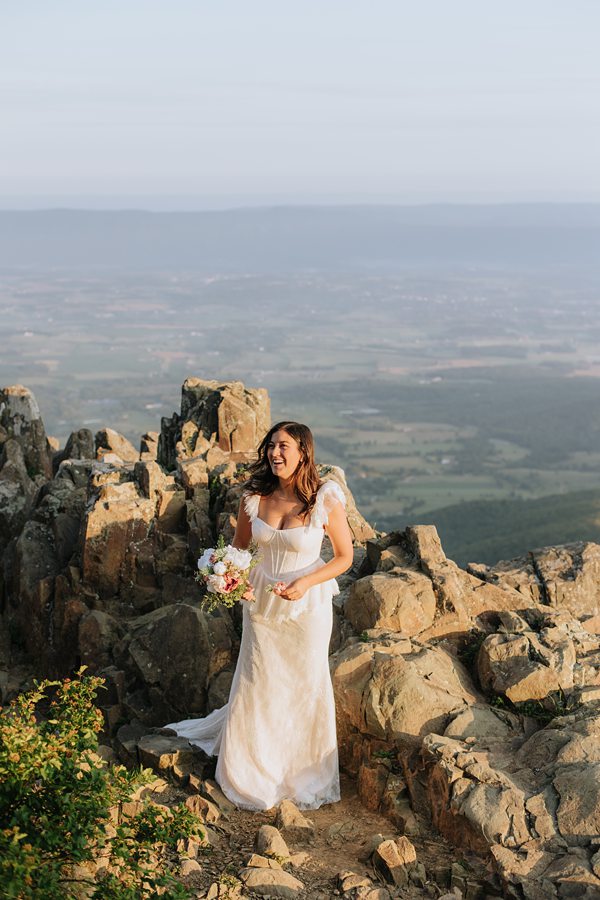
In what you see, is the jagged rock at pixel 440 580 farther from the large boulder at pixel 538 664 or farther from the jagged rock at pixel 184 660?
the jagged rock at pixel 184 660

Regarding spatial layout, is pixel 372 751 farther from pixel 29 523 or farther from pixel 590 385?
pixel 590 385

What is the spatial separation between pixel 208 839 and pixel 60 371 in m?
193

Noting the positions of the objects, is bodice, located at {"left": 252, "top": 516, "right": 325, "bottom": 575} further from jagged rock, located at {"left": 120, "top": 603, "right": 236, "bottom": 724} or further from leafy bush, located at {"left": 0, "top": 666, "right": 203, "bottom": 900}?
jagged rock, located at {"left": 120, "top": 603, "right": 236, "bottom": 724}

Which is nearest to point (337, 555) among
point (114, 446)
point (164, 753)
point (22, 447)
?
point (164, 753)

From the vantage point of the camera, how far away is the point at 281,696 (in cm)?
1137

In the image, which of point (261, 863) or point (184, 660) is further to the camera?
point (184, 660)

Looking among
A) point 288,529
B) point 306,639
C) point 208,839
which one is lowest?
point 208,839

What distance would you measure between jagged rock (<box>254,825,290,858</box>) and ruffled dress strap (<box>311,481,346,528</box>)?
3116 mm

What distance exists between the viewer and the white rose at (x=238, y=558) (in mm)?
10609

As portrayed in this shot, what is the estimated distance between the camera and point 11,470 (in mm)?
22547

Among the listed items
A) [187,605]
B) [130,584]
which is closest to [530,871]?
[187,605]

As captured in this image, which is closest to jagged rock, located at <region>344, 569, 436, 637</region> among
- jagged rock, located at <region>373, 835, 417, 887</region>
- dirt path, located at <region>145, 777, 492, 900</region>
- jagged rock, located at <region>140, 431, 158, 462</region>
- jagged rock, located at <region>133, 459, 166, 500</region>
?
dirt path, located at <region>145, 777, 492, 900</region>

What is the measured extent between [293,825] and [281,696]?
133cm

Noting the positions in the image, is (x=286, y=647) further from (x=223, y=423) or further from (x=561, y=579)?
(x=223, y=423)
